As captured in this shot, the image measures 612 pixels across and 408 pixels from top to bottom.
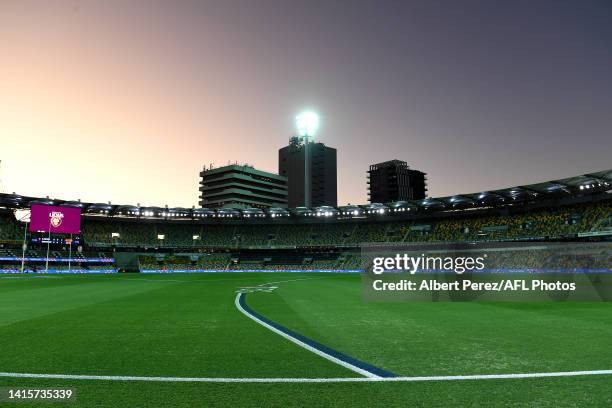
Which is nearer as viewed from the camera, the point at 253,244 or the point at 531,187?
the point at 531,187

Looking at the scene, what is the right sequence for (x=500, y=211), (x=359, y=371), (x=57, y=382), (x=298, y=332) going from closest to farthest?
1. (x=57, y=382)
2. (x=359, y=371)
3. (x=298, y=332)
4. (x=500, y=211)

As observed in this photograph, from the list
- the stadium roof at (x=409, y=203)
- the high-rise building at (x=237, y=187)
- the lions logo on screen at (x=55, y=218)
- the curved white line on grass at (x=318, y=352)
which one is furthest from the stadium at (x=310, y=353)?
the high-rise building at (x=237, y=187)

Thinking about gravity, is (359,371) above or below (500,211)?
below

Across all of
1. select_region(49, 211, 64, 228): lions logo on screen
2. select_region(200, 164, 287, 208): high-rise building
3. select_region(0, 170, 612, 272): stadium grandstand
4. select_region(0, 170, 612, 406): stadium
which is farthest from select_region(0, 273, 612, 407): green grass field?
select_region(200, 164, 287, 208): high-rise building

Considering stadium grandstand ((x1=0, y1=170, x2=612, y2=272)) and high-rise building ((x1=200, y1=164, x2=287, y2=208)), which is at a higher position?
high-rise building ((x1=200, y1=164, x2=287, y2=208))

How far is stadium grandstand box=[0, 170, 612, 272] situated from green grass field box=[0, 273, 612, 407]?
54228mm

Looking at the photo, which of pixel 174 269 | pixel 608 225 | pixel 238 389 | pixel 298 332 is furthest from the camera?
pixel 174 269

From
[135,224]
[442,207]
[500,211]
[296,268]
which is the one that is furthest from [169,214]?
[500,211]

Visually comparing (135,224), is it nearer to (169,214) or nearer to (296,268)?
(169,214)

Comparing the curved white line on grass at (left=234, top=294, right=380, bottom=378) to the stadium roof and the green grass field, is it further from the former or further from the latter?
the stadium roof

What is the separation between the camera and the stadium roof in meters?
56.6

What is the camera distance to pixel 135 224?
94.4 m

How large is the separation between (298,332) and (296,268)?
76.6m

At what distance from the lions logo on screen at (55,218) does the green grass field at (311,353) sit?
194 feet
